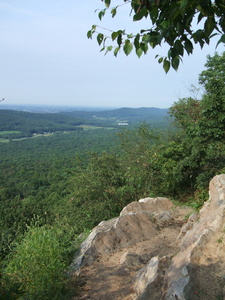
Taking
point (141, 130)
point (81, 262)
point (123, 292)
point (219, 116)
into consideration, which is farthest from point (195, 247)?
point (141, 130)

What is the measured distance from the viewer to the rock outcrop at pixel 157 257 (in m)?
3.03

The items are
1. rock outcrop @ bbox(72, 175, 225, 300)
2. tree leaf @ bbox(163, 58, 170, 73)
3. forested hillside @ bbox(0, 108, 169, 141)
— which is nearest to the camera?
tree leaf @ bbox(163, 58, 170, 73)

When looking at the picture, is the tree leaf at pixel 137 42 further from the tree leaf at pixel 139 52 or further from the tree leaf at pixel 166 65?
the tree leaf at pixel 166 65

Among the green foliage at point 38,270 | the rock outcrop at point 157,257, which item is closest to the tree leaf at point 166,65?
the rock outcrop at point 157,257

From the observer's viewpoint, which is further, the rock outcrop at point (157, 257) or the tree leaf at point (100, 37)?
the rock outcrop at point (157, 257)

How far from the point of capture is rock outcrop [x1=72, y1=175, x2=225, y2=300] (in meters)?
3.03

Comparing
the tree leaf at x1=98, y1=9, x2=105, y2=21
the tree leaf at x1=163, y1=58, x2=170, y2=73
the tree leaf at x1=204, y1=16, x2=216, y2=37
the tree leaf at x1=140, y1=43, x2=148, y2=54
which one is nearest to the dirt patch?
the tree leaf at x1=163, y1=58, x2=170, y2=73

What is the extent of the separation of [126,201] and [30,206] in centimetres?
1023

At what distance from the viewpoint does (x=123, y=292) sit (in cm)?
367

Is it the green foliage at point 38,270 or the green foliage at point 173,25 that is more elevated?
the green foliage at point 173,25

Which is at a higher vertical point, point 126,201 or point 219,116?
point 219,116

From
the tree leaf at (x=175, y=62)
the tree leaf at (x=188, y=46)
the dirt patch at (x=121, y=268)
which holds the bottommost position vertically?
the dirt patch at (x=121, y=268)

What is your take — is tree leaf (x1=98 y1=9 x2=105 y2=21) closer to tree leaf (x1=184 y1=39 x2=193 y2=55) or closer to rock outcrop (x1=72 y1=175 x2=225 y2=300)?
tree leaf (x1=184 y1=39 x2=193 y2=55)

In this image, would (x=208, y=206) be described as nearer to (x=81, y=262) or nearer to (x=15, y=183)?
(x=81, y=262)
